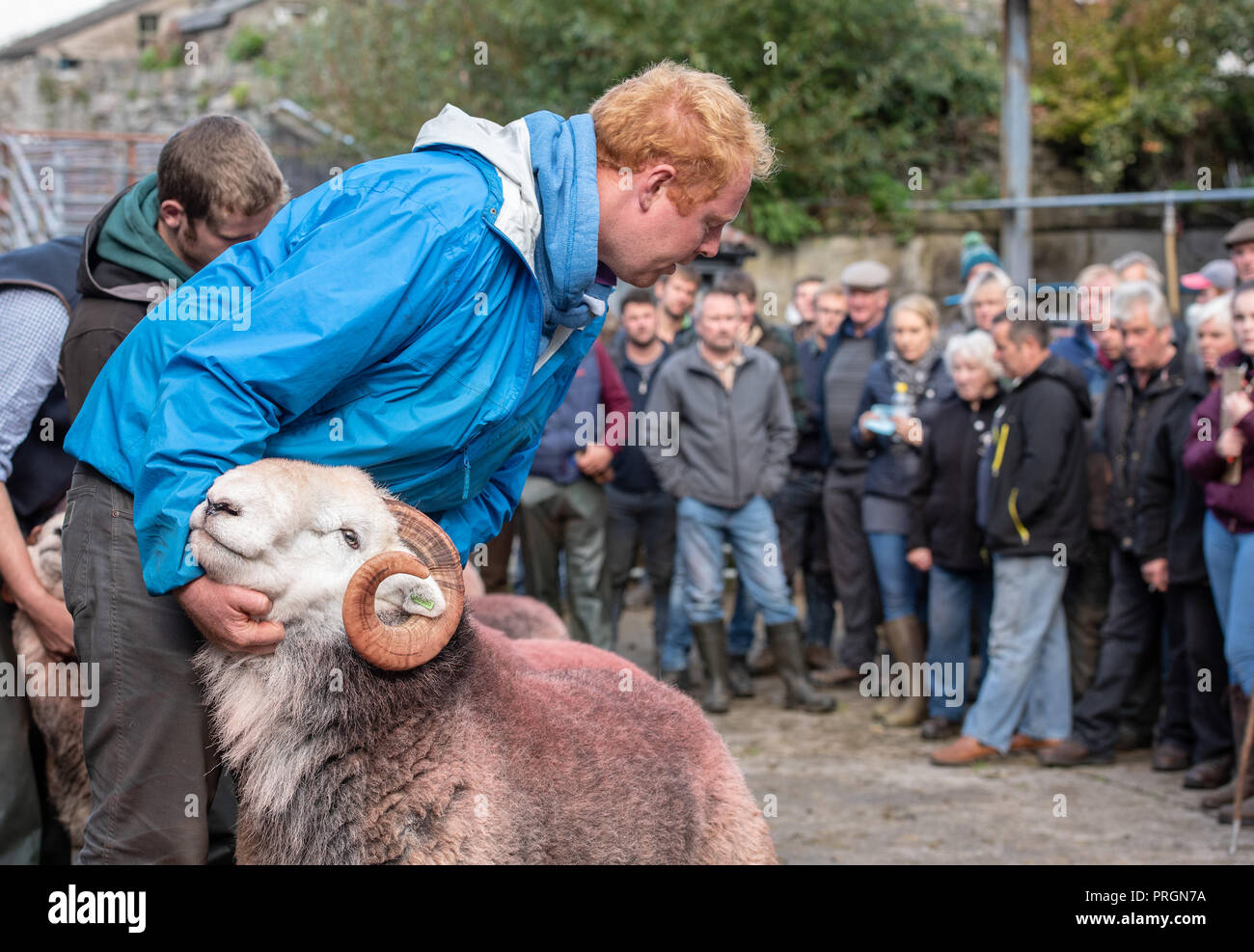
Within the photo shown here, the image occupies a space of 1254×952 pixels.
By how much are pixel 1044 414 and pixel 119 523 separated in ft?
19.9

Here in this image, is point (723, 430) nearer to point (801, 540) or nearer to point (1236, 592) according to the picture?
point (801, 540)

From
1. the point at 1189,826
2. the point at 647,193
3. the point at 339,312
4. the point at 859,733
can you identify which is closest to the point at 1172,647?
→ the point at 1189,826

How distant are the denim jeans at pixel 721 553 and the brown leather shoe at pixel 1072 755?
2.04 metres

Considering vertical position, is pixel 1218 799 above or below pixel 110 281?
below

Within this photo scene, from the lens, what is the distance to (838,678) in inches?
381

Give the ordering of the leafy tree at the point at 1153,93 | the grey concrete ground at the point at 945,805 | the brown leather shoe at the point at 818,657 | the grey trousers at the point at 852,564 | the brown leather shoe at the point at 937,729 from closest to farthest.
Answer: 1. the grey concrete ground at the point at 945,805
2. the brown leather shoe at the point at 937,729
3. the grey trousers at the point at 852,564
4. the brown leather shoe at the point at 818,657
5. the leafy tree at the point at 1153,93

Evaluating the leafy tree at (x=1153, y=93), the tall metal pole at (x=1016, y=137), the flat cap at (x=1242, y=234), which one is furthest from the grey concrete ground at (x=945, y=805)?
the leafy tree at (x=1153, y=93)

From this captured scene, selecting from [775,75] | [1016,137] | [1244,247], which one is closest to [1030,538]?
[1244,247]

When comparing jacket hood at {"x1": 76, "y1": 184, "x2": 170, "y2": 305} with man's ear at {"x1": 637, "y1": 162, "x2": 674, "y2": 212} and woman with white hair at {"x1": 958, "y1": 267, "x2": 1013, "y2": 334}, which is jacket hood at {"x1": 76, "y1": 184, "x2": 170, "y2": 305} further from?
woman with white hair at {"x1": 958, "y1": 267, "x2": 1013, "y2": 334}

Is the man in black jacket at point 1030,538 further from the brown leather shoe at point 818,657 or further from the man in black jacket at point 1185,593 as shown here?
the brown leather shoe at point 818,657

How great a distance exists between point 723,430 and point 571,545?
4.52 feet

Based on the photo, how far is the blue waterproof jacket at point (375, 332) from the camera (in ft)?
8.77

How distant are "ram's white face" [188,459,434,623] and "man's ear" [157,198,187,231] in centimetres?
128

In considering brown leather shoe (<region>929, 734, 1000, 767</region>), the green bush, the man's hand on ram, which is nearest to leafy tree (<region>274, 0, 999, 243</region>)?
brown leather shoe (<region>929, 734, 1000, 767</region>)
